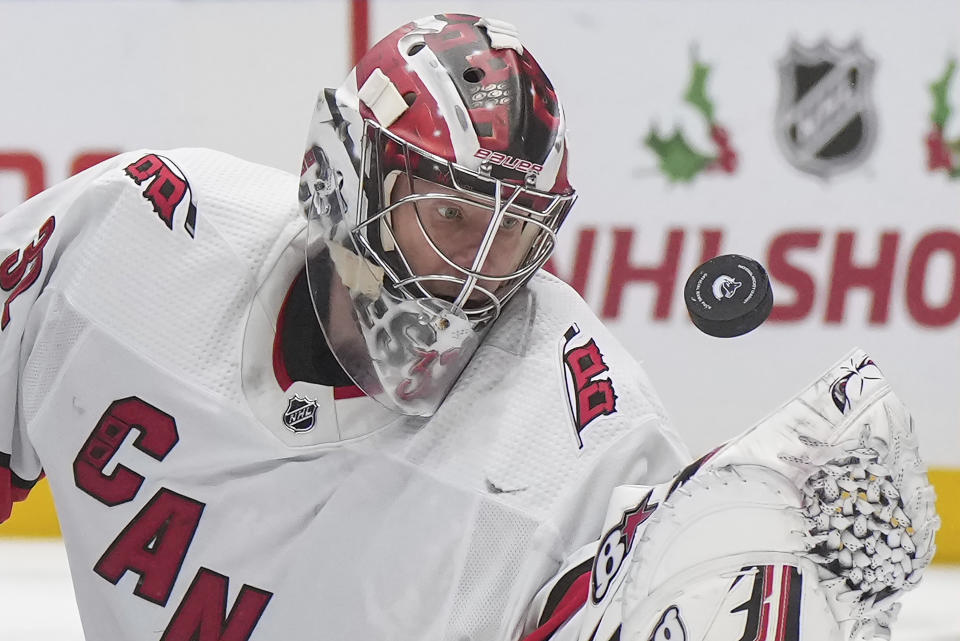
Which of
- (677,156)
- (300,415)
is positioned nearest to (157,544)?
(300,415)

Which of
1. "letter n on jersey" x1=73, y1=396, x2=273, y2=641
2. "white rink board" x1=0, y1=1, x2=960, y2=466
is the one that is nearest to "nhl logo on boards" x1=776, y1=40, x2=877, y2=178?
"white rink board" x1=0, y1=1, x2=960, y2=466

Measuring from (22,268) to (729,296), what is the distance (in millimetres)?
1124

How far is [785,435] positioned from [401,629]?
24.1 inches

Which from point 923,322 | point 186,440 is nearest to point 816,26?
point 923,322

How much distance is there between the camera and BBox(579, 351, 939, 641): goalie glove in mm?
1182

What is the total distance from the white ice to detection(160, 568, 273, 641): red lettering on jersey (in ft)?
4.02

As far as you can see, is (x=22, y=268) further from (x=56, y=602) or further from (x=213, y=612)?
(x=56, y=602)

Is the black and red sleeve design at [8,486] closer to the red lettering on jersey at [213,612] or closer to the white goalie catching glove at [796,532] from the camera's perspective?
the red lettering on jersey at [213,612]

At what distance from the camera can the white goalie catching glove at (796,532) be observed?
46.5 inches

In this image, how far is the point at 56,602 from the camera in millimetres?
3152

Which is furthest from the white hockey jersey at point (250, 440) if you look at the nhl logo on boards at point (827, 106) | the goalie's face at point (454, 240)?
the nhl logo on boards at point (827, 106)

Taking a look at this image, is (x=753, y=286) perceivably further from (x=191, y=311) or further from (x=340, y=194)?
(x=191, y=311)

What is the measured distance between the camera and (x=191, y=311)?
1.85m

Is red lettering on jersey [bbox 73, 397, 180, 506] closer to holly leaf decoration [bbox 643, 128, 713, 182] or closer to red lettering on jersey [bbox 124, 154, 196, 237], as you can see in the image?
red lettering on jersey [bbox 124, 154, 196, 237]
